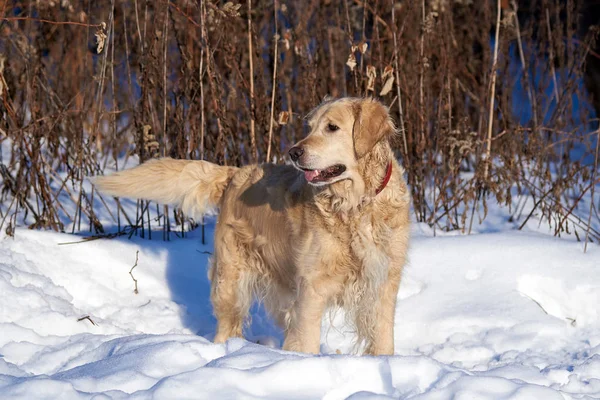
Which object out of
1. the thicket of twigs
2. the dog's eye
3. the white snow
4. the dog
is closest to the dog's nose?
the dog

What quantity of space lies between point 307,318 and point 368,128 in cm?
88

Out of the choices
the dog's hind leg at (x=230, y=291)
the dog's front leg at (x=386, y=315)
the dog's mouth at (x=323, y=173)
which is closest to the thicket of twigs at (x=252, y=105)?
the dog's hind leg at (x=230, y=291)

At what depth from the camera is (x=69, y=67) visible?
7.89m

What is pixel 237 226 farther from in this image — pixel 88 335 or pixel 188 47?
pixel 188 47

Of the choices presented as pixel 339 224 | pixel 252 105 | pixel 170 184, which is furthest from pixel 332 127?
pixel 252 105

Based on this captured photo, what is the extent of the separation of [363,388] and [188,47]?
3.60m

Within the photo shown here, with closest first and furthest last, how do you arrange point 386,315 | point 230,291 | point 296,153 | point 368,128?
1. point 296,153
2. point 368,128
3. point 386,315
4. point 230,291

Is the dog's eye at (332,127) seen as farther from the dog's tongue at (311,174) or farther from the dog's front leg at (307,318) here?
the dog's front leg at (307,318)

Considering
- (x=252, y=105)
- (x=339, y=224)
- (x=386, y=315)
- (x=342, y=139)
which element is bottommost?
(x=386, y=315)

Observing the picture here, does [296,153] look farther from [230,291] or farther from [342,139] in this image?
[230,291]

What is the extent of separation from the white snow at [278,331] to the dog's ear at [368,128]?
0.99 m

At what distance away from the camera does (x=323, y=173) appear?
3.28m

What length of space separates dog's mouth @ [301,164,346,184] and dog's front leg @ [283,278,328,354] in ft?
1.51

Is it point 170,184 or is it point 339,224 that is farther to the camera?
point 170,184
